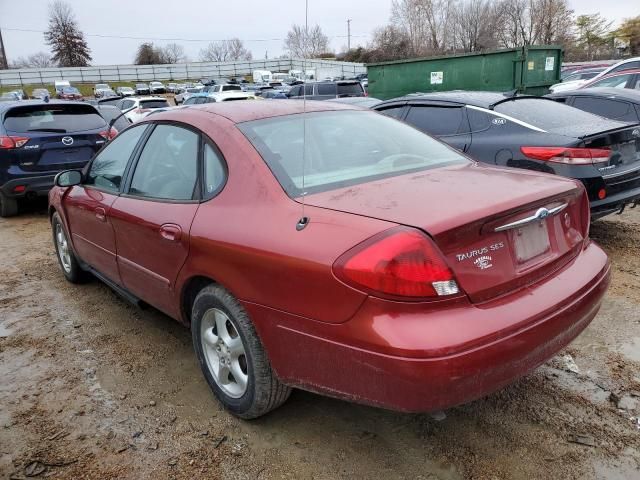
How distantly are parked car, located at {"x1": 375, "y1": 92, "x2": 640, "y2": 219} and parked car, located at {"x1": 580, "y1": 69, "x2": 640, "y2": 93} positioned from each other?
6.37 meters

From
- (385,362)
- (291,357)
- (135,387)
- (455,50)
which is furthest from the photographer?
(455,50)

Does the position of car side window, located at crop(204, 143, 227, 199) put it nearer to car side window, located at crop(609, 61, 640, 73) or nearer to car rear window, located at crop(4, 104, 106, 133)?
car rear window, located at crop(4, 104, 106, 133)

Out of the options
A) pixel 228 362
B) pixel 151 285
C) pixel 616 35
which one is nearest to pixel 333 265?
pixel 228 362

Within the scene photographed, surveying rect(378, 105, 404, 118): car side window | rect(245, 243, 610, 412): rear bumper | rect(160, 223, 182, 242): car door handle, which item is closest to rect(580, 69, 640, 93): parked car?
rect(378, 105, 404, 118): car side window

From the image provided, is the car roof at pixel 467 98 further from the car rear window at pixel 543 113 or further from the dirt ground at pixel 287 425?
the dirt ground at pixel 287 425

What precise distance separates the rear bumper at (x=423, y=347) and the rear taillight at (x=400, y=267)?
0.06m

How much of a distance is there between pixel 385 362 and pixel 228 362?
1.08 meters

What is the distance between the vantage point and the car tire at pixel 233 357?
2521mm

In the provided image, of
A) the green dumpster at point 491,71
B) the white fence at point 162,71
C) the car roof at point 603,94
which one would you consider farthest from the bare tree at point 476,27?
the car roof at point 603,94

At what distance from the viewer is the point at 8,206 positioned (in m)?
8.00

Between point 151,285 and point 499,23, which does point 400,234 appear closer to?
point 151,285

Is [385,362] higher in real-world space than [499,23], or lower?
lower

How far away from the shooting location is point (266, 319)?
2.38m

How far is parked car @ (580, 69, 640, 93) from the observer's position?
424 inches
